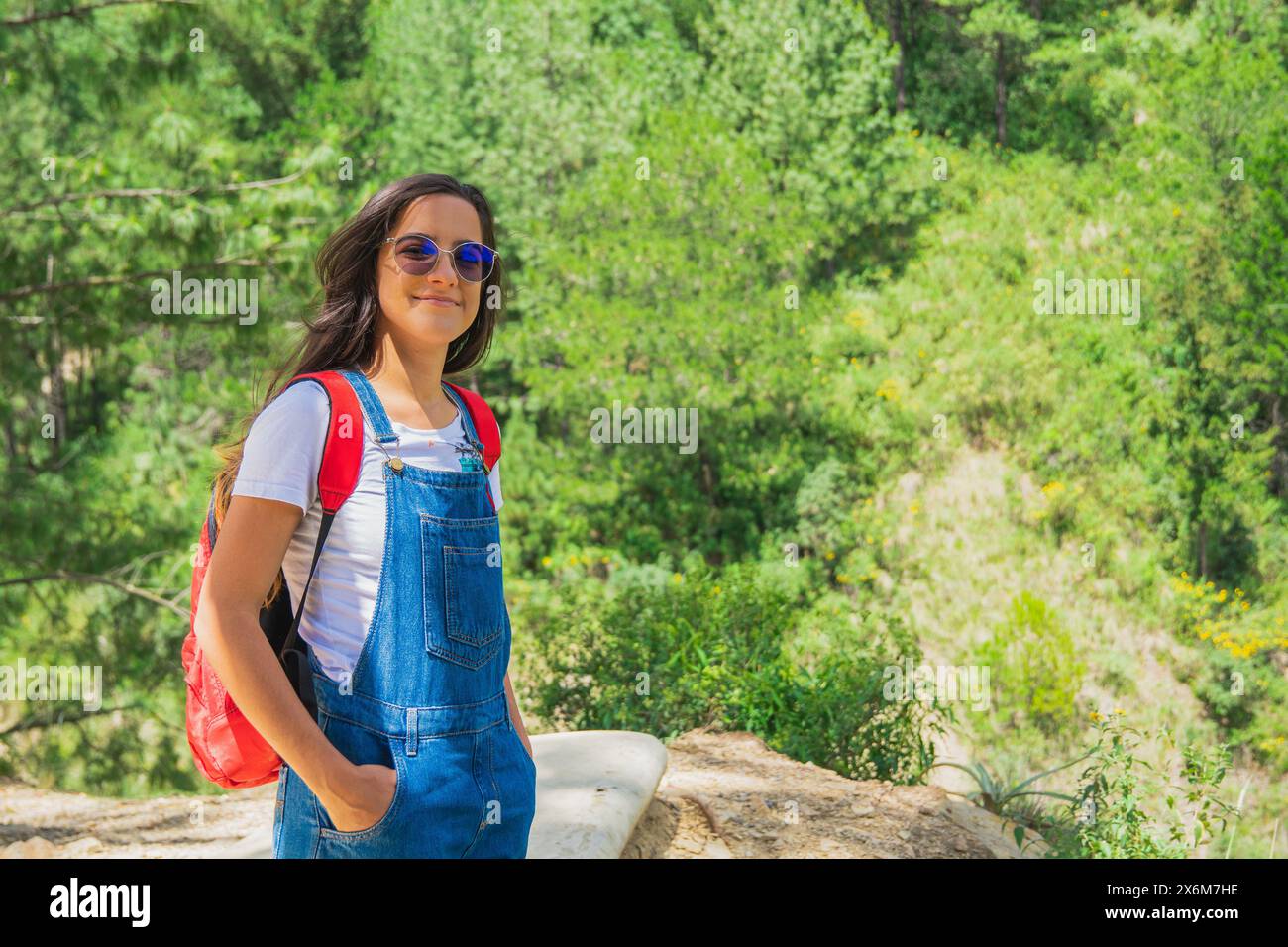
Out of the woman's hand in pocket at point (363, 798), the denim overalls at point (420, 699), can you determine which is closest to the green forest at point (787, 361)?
the denim overalls at point (420, 699)

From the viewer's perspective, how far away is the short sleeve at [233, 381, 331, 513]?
4.22 feet

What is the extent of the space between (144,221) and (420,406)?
5.84 meters

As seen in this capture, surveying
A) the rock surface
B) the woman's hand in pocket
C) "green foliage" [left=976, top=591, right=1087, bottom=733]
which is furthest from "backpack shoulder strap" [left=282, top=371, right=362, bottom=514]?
"green foliage" [left=976, top=591, right=1087, bottom=733]

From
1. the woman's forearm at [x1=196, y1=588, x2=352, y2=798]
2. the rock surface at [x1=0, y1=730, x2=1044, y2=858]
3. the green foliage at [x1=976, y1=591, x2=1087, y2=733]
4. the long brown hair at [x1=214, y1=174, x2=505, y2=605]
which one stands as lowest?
the green foliage at [x1=976, y1=591, x2=1087, y2=733]

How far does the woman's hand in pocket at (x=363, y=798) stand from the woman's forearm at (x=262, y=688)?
2cm

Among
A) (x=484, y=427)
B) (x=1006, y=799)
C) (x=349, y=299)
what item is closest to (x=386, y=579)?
(x=484, y=427)

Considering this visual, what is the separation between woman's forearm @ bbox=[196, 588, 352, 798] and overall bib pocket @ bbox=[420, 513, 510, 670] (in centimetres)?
17

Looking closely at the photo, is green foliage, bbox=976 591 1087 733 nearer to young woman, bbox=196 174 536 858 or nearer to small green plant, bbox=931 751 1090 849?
small green plant, bbox=931 751 1090 849

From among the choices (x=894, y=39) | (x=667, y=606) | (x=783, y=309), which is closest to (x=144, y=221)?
(x=667, y=606)

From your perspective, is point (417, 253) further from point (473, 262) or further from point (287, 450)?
point (287, 450)

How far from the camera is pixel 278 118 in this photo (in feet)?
50.8

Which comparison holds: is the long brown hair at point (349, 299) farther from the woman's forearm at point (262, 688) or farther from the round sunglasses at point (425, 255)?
the woman's forearm at point (262, 688)

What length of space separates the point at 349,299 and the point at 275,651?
1.57ft

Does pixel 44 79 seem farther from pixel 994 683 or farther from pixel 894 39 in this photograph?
pixel 894 39
